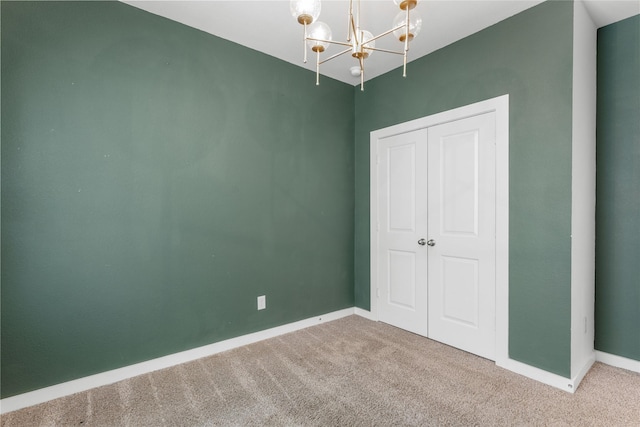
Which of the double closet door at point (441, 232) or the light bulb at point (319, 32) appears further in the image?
the double closet door at point (441, 232)

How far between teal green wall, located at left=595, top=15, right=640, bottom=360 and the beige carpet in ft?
1.13

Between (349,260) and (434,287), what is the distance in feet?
3.33

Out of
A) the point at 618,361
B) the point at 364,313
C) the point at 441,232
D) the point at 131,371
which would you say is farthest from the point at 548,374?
the point at 131,371

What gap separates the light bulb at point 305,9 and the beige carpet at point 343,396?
2.09 meters

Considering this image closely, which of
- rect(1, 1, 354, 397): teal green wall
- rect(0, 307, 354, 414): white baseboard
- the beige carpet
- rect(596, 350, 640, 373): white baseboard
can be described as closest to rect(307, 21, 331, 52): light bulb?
rect(1, 1, 354, 397): teal green wall

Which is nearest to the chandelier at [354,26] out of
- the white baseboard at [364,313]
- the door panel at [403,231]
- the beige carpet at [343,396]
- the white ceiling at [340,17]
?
the white ceiling at [340,17]

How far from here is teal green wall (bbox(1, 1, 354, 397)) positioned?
1.91 metres

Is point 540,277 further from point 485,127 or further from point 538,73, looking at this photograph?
point 538,73

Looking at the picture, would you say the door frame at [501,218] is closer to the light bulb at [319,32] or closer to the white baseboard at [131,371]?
the light bulb at [319,32]

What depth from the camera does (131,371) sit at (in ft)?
7.35

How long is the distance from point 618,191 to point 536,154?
746 mm

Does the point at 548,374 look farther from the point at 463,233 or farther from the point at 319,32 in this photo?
the point at 319,32

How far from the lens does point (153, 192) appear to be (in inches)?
92.1

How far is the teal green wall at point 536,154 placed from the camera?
6.88ft
